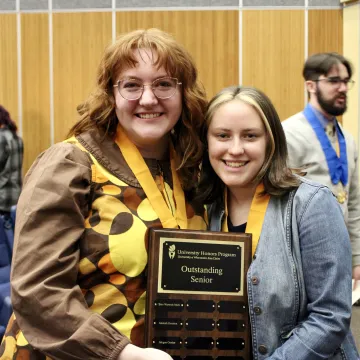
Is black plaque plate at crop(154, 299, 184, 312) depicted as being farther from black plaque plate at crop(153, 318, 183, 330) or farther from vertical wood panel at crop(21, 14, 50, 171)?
vertical wood panel at crop(21, 14, 50, 171)

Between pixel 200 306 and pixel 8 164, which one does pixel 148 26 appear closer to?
pixel 8 164

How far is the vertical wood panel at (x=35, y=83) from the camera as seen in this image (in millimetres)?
7742

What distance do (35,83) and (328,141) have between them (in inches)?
194

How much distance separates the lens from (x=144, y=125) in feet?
6.12

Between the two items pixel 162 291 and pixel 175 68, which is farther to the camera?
pixel 175 68

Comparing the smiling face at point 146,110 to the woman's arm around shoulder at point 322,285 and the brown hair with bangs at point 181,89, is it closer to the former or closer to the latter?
the brown hair with bangs at point 181,89

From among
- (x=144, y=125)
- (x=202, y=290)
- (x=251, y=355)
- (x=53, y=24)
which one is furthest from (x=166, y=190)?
(x=53, y=24)

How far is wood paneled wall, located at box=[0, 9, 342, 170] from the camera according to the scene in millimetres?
7496

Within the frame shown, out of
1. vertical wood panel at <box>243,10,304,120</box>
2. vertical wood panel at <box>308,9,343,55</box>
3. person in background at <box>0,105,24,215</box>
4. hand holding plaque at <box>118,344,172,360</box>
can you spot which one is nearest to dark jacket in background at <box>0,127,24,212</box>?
person in background at <box>0,105,24,215</box>

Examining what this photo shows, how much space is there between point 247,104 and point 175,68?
25 cm

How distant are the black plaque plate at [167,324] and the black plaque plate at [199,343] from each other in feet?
0.16

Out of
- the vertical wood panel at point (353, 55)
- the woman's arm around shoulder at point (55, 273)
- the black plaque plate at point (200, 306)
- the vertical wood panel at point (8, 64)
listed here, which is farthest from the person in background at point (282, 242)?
the vertical wood panel at point (8, 64)

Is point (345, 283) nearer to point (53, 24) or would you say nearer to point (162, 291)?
point (162, 291)

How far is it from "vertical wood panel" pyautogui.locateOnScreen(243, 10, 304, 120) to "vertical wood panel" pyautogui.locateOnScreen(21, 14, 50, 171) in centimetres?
259
